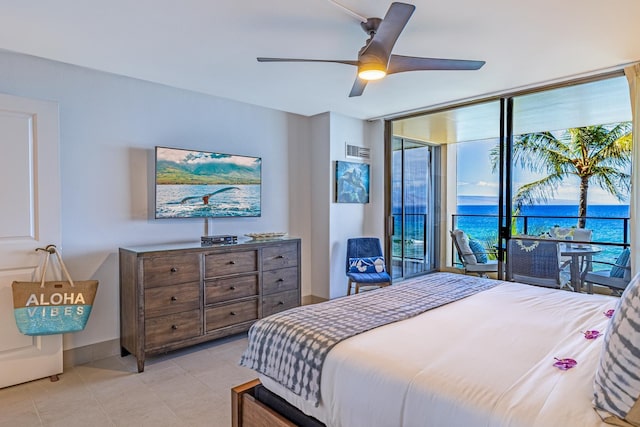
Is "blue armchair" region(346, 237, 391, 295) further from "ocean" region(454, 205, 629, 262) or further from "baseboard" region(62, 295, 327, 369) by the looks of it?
"baseboard" region(62, 295, 327, 369)

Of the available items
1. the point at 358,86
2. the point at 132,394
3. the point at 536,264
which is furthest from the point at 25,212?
the point at 536,264

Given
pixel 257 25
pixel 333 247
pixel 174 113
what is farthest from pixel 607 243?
pixel 174 113

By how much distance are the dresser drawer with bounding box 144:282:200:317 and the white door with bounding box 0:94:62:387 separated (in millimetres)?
677

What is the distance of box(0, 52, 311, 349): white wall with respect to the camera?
2922 mm

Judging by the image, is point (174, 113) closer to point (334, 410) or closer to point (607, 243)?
point (334, 410)

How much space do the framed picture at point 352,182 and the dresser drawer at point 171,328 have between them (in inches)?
85.7

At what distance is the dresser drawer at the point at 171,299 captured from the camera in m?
2.89

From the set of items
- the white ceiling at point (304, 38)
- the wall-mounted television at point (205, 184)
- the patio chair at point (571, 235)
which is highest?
the white ceiling at point (304, 38)

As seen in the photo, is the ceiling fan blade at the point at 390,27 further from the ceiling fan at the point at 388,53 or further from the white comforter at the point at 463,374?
the white comforter at the point at 463,374

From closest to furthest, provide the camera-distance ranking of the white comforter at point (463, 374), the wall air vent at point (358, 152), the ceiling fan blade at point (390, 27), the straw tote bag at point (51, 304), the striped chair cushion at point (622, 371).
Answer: the striped chair cushion at point (622, 371), the white comforter at point (463, 374), the ceiling fan blade at point (390, 27), the straw tote bag at point (51, 304), the wall air vent at point (358, 152)

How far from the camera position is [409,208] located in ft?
15.9

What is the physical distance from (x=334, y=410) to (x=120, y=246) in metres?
2.59

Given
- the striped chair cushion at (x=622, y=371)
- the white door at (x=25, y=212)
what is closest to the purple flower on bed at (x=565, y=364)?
the striped chair cushion at (x=622, y=371)

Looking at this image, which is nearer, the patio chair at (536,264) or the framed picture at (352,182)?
the patio chair at (536,264)
